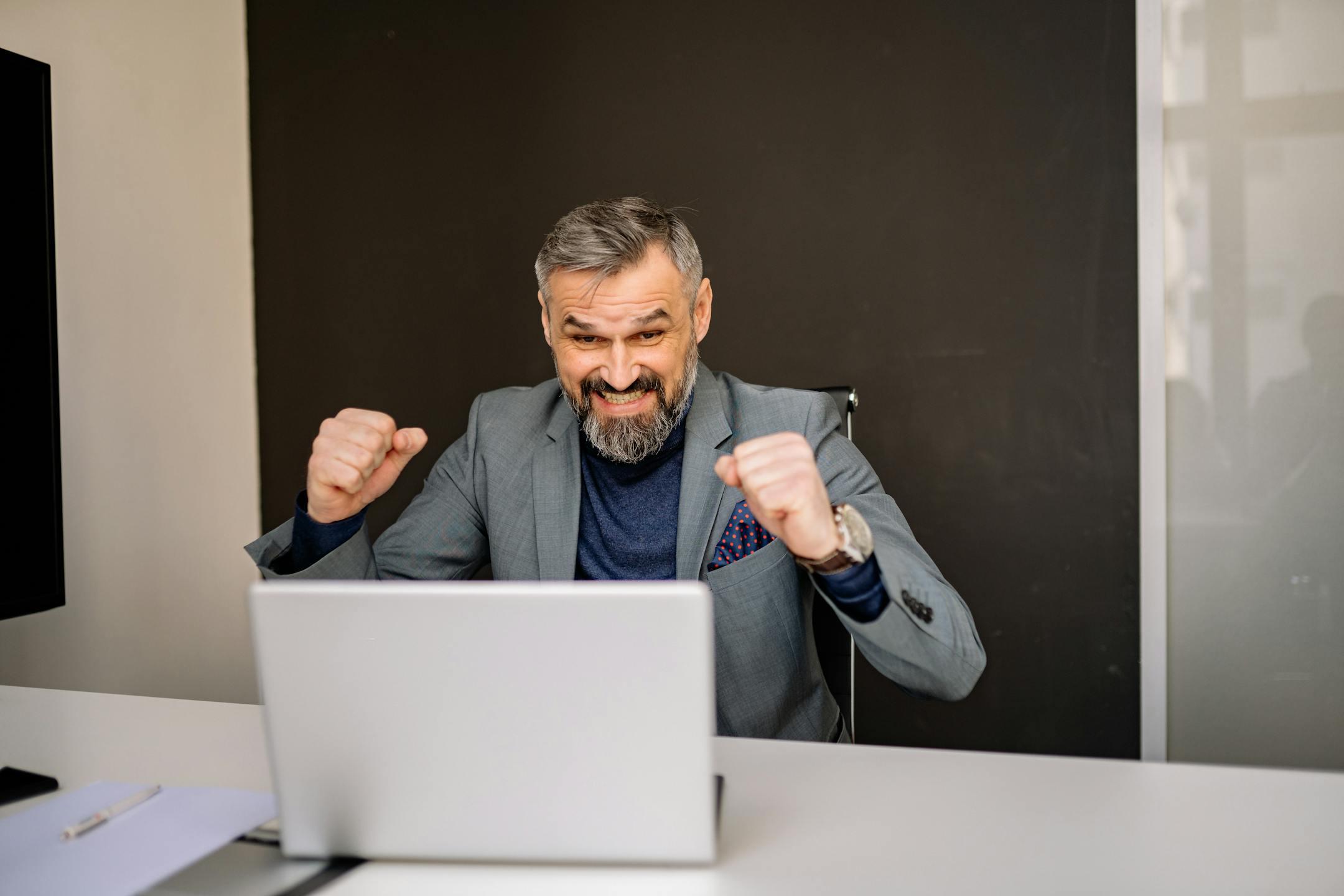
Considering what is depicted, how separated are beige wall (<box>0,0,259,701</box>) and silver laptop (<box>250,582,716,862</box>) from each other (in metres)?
1.70

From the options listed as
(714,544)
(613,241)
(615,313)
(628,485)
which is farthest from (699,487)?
(613,241)

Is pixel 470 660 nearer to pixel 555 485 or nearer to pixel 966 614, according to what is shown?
pixel 966 614

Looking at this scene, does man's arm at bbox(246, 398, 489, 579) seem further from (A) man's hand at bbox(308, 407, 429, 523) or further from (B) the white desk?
(B) the white desk

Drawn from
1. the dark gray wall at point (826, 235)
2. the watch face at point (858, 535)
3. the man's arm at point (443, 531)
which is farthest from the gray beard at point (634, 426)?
the dark gray wall at point (826, 235)

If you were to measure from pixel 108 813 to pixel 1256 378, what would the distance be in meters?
2.39

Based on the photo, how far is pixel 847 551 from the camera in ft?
3.64

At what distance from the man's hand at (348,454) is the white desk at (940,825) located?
342 millimetres

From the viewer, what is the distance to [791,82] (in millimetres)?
2518

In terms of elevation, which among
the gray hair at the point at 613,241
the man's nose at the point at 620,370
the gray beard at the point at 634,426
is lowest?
the gray beard at the point at 634,426

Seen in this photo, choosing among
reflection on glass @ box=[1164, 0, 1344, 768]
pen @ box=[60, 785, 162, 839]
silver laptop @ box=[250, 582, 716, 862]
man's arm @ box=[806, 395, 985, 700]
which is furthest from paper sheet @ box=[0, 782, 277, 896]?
reflection on glass @ box=[1164, 0, 1344, 768]

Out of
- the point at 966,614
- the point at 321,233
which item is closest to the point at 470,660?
the point at 966,614

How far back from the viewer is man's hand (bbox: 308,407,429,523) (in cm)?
128

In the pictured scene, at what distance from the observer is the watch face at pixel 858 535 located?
1.12m

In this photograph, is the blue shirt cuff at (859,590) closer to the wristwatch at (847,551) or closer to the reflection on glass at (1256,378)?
the wristwatch at (847,551)
